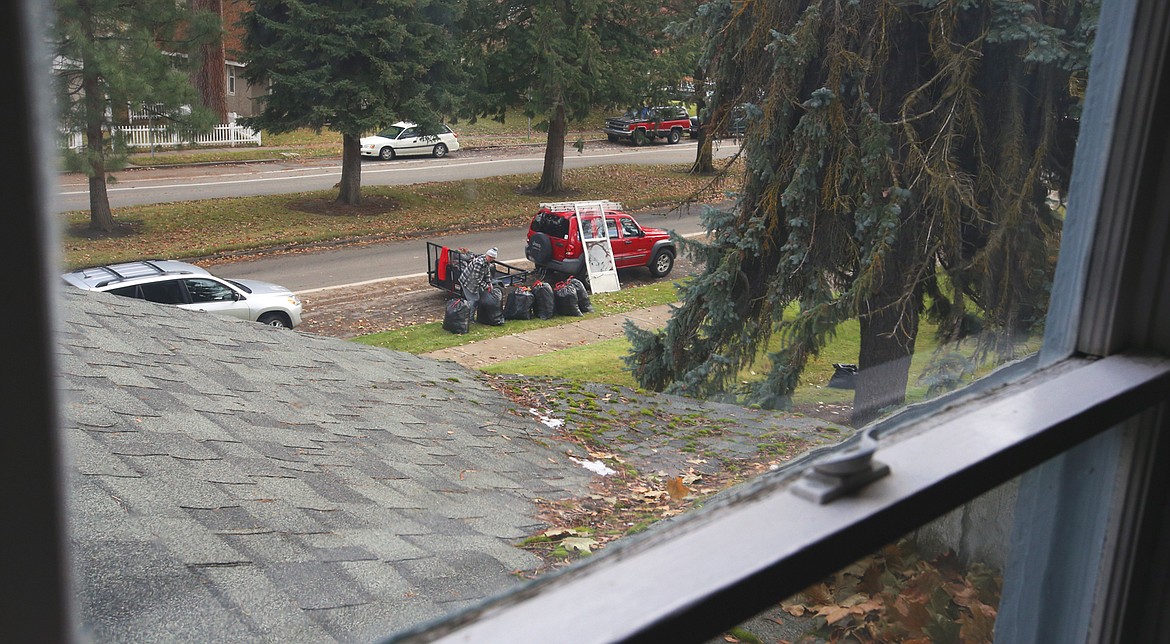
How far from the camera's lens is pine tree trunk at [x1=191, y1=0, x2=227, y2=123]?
1142mm

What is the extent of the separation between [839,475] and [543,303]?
14.8ft

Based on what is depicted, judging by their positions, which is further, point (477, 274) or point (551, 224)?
point (551, 224)

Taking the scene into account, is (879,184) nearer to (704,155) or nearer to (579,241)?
(704,155)

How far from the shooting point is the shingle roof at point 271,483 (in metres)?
0.92

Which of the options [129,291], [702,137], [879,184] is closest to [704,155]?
[702,137]

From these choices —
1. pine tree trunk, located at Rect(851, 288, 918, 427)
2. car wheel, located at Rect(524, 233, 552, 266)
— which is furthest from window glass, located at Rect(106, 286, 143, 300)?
car wheel, located at Rect(524, 233, 552, 266)

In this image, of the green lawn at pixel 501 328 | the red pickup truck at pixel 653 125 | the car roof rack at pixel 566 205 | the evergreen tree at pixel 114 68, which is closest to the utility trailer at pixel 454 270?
the green lawn at pixel 501 328

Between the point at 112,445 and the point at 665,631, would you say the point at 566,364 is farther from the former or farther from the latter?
the point at 665,631

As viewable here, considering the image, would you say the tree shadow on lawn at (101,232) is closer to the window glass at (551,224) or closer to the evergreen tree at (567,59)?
the evergreen tree at (567,59)

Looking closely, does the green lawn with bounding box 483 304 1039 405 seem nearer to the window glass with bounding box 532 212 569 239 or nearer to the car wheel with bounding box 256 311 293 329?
the car wheel with bounding box 256 311 293 329

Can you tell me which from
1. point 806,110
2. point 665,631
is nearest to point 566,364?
point 806,110

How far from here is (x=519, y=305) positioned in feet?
15.7

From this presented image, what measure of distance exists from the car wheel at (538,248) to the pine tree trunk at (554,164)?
63 cm

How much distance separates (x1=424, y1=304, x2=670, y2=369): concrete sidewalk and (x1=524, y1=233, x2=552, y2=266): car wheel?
675 millimetres
